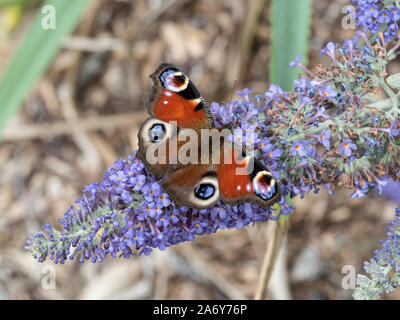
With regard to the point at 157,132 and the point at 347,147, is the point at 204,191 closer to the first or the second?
the point at 157,132

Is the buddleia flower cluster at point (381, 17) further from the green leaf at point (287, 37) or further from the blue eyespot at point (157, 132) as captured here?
the blue eyespot at point (157, 132)

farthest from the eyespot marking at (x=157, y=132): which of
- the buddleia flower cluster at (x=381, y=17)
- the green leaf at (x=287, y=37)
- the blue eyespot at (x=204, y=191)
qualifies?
the buddleia flower cluster at (x=381, y=17)

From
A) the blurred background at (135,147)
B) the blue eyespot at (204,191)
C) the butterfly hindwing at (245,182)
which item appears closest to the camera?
the butterfly hindwing at (245,182)

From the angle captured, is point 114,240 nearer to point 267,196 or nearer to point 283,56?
point 267,196

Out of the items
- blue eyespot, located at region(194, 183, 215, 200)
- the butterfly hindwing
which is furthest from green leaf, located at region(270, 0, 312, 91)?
blue eyespot, located at region(194, 183, 215, 200)

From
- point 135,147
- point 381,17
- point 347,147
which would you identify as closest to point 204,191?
point 347,147

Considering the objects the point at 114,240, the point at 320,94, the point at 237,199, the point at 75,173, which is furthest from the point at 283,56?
the point at 75,173
